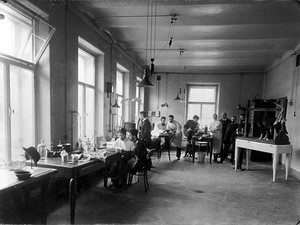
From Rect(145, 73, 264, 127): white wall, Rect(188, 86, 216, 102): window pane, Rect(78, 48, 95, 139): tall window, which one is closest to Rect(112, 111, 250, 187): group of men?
Rect(78, 48, 95, 139): tall window

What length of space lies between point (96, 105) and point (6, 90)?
2749 millimetres

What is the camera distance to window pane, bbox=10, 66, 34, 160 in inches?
130

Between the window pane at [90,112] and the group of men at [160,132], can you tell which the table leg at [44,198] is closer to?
the window pane at [90,112]

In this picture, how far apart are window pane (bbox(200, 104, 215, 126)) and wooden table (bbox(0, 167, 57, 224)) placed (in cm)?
859

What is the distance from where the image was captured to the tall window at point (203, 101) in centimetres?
1025

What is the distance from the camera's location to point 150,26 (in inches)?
192

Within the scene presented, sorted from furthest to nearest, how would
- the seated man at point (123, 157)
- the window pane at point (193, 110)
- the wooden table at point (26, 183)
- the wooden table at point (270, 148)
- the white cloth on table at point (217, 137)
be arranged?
the window pane at point (193, 110) < the white cloth on table at point (217, 137) < the wooden table at point (270, 148) < the seated man at point (123, 157) < the wooden table at point (26, 183)

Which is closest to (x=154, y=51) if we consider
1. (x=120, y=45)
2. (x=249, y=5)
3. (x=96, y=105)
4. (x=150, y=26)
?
(x=120, y=45)

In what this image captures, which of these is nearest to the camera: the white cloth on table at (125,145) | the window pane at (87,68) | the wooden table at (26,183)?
the wooden table at (26,183)

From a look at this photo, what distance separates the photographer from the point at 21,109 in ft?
11.3

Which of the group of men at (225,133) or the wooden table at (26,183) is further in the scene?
the group of men at (225,133)

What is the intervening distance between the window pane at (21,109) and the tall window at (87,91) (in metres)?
1.54

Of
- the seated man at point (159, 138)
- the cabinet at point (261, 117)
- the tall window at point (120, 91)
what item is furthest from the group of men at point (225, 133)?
the tall window at point (120, 91)

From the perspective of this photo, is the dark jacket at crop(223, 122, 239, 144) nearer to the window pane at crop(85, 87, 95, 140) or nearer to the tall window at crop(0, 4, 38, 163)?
the window pane at crop(85, 87, 95, 140)
